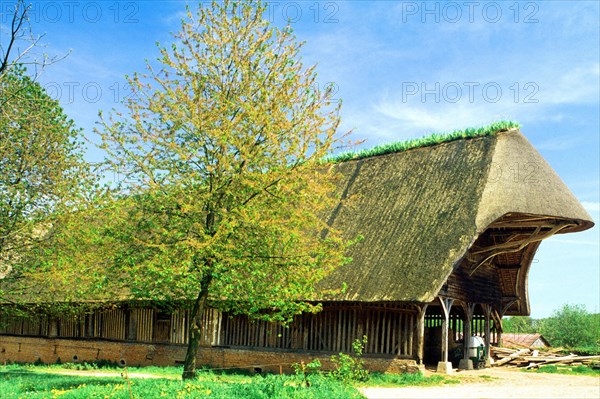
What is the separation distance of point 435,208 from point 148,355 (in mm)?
13157

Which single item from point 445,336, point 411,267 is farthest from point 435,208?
point 445,336

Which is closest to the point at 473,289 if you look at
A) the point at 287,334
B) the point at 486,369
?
the point at 486,369

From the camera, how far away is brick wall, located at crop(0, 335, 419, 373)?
73.8ft

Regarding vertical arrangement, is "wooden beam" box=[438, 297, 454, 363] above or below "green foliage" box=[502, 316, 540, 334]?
above

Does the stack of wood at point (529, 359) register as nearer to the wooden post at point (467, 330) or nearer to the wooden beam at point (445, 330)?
the wooden post at point (467, 330)

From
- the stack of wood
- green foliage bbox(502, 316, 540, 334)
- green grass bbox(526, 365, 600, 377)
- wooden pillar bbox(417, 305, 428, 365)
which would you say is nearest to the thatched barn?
wooden pillar bbox(417, 305, 428, 365)

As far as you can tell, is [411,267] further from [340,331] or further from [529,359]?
[529,359]

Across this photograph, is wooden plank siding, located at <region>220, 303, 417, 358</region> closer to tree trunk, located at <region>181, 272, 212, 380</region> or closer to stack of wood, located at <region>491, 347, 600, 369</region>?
tree trunk, located at <region>181, 272, 212, 380</region>

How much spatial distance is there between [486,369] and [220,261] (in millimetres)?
14907

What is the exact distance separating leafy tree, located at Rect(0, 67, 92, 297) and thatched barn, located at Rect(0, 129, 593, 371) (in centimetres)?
599

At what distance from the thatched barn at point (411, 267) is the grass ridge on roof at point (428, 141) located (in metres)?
0.25

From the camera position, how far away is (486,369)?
83.6 feet

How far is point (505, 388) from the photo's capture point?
61.5 feet

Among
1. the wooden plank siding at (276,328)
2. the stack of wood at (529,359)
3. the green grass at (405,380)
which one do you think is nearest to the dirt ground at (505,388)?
the green grass at (405,380)
